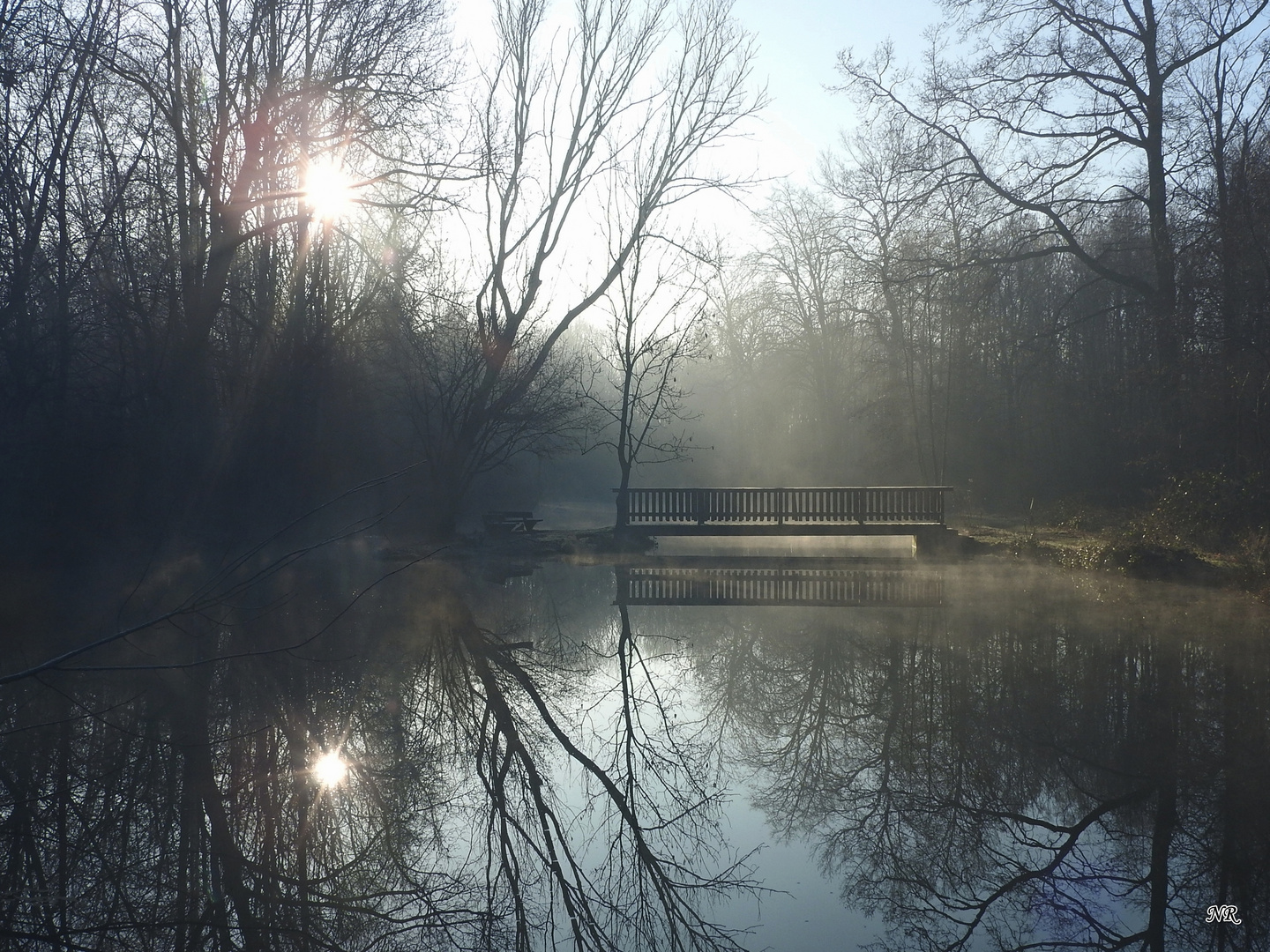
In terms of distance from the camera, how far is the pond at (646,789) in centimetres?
380

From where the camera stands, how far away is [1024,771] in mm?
5270

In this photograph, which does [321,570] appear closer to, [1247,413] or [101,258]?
[101,258]

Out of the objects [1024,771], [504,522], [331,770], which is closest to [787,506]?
[504,522]

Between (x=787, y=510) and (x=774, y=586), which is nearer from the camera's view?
(x=774, y=586)

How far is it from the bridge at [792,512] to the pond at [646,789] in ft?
25.6

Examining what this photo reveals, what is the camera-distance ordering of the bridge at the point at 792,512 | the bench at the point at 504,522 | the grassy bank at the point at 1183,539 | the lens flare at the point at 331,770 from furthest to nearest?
1. the bench at the point at 504,522
2. the bridge at the point at 792,512
3. the grassy bank at the point at 1183,539
4. the lens flare at the point at 331,770

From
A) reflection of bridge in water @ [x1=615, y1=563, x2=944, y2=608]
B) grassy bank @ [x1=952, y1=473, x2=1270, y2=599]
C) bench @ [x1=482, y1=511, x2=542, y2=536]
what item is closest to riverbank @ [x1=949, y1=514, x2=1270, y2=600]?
grassy bank @ [x1=952, y1=473, x2=1270, y2=599]

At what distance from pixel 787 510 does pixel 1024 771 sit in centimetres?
1279

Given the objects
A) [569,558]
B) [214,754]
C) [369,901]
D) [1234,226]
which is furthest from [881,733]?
[1234,226]

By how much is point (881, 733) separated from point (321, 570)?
11.9m
